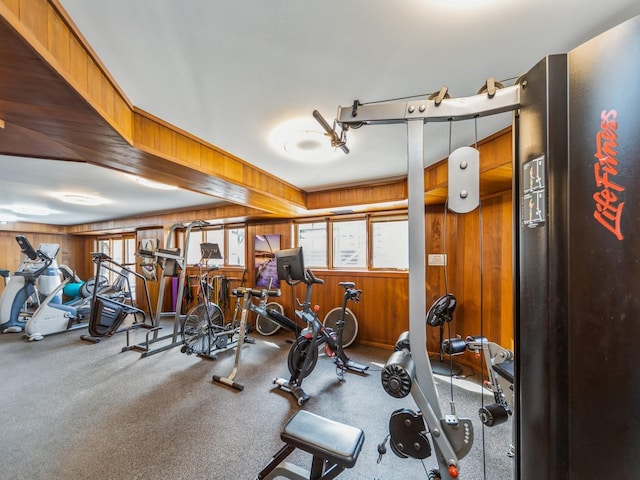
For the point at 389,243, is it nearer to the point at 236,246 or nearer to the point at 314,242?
the point at 314,242

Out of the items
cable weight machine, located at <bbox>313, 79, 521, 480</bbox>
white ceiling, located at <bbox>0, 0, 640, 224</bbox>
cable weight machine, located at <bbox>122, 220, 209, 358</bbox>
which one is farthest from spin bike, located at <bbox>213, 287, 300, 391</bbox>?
cable weight machine, located at <bbox>313, 79, 521, 480</bbox>

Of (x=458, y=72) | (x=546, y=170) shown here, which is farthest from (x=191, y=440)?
(x=458, y=72)

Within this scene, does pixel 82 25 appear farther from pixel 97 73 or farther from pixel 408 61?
pixel 408 61

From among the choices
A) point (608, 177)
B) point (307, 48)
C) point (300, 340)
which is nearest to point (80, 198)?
point (300, 340)

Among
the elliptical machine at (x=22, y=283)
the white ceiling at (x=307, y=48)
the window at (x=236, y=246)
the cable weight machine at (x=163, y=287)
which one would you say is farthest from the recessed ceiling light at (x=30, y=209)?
the white ceiling at (x=307, y=48)

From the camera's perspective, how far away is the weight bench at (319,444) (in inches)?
47.4

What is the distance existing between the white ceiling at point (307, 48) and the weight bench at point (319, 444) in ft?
6.04

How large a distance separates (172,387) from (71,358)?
78.0 inches

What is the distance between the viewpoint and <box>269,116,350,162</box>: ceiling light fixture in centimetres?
191

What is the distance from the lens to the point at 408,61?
130cm

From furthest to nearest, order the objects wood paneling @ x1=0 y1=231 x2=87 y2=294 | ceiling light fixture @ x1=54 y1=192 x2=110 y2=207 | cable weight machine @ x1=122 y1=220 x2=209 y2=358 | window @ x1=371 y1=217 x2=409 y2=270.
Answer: wood paneling @ x1=0 y1=231 x2=87 y2=294
window @ x1=371 y1=217 x2=409 y2=270
ceiling light fixture @ x1=54 y1=192 x2=110 y2=207
cable weight machine @ x1=122 y1=220 x2=209 y2=358

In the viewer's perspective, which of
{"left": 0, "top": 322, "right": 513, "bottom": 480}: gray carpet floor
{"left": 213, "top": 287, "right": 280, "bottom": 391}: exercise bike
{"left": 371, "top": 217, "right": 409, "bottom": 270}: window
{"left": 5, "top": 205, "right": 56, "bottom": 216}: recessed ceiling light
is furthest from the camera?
{"left": 5, "top": 205, "right": 56, "bottom": 216}: recessed ceiling light

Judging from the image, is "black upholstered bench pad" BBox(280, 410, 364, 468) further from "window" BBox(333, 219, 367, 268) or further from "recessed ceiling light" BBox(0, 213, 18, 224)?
"recessed ceiling light" BBox(0, 213, 18, 224)

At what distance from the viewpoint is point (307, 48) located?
4.02 feet
